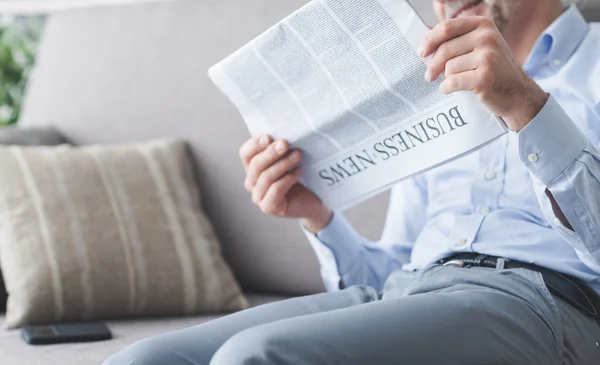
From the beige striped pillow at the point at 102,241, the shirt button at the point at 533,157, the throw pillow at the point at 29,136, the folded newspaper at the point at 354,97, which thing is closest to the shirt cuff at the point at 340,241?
the folded newspaper at the point at 354,97

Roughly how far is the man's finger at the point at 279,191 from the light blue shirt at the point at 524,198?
0.10m

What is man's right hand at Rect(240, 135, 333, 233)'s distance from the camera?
4.15ft

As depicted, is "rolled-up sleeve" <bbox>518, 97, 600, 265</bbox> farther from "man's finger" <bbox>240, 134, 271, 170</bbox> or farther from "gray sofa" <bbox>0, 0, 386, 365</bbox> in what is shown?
"gray sofa" <bbox>0, 0, 386, 365</bbox>

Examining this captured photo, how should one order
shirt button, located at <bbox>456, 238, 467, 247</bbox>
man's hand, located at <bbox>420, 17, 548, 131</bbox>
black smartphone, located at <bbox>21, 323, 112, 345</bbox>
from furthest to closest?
1. black smartphone, located at <bbox>21, 323, 112, 345</bbox>
2. shirt button, located at <bbox>456, 238, 467, 247</bbox>
3. man's hand, located at <bbox>420, 17, 548, 131</bbox>

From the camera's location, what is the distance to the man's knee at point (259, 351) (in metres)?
0.89

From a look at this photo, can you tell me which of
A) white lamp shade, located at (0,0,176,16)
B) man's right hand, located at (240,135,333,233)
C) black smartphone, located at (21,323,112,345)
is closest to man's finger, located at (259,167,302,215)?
man's right hand, located at (240,135,333,233)

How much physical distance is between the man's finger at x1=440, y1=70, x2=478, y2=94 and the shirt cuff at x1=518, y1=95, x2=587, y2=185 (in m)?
0.09

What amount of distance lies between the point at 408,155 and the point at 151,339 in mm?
398

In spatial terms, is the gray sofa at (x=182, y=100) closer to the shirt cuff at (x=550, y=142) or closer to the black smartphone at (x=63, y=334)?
the black smartphone at (x=63, y=334)

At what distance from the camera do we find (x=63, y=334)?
4.56ft

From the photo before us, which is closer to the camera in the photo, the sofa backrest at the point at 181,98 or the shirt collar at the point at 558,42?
the shirt collar at the point at 558,42

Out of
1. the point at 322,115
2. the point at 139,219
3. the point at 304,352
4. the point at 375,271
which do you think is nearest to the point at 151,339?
the point at 304,352

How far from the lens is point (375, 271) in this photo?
1.44 m

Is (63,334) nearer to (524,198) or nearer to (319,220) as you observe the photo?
(319,220)
